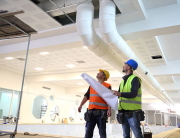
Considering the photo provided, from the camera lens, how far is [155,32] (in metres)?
4.13

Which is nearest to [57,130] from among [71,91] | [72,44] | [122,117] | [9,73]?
[9,73]

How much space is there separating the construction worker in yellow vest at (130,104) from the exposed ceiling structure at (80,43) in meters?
1.91

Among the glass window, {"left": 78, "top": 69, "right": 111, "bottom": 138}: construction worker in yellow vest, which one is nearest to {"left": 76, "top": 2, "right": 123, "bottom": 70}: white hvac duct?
{"left": 78, "top": 69, "right": 111, "bottom": 138}: construction worker in yellow vest

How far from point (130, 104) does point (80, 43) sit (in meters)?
3.02

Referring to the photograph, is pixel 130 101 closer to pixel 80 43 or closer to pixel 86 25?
pixel 86 25

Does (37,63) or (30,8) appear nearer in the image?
(30,8)

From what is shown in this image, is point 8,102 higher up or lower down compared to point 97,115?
higher up

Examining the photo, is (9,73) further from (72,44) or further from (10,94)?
(72,44)

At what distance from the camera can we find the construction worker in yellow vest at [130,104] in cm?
214

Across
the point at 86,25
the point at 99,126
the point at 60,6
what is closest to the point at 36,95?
the point at 60,6

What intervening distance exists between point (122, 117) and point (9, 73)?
29.3ft

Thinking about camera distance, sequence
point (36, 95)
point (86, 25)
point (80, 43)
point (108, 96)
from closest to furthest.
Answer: point (108, 96)
point (86, 25)
point (80, 43)
point (36, 95)

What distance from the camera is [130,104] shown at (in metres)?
2.22

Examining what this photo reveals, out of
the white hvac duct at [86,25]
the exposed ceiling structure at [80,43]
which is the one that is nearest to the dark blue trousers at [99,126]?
the white hvac duct at [86,25]
